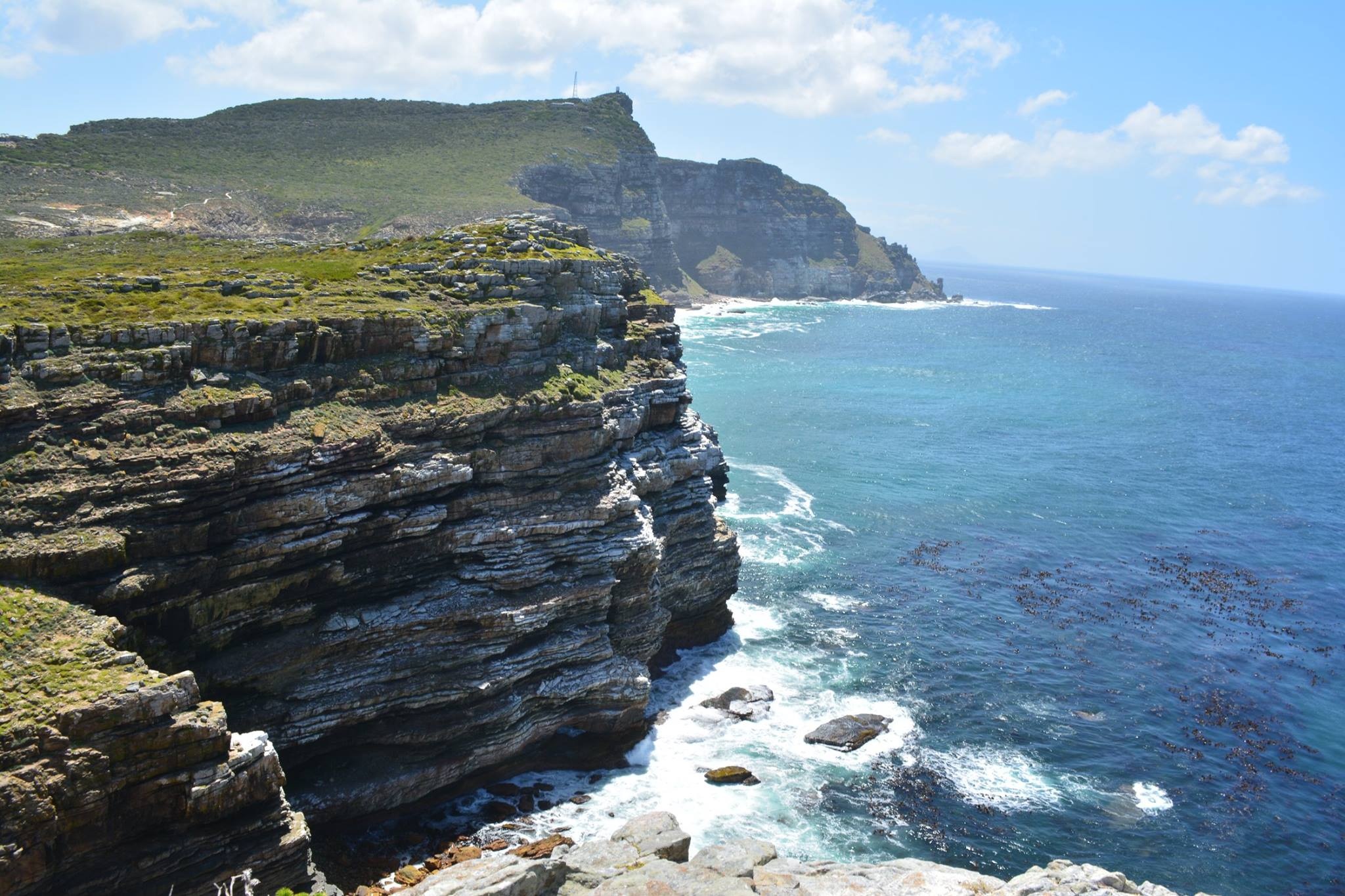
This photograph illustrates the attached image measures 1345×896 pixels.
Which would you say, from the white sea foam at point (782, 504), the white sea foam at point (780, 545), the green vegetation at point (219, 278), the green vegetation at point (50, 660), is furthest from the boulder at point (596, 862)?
the white sea foam at point (782, 504)

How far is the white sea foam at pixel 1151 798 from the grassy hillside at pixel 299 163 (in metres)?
87.9

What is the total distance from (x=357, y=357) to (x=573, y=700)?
17.8 metres

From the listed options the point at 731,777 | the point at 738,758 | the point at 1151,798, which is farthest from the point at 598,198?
the point at 1151,798

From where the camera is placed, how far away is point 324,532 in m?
33.4

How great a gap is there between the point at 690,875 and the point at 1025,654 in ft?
109

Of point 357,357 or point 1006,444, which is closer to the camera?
point 357,357

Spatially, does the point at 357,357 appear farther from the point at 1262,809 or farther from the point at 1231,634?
the point at 1231,634

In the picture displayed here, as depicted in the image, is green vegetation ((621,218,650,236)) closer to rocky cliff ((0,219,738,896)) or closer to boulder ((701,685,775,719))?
rocky cliff ((0,219,738,896))

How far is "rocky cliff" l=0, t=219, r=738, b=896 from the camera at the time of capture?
87.6 ft

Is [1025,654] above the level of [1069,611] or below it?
below

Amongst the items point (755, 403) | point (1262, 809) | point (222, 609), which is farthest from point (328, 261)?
point (755, 403)

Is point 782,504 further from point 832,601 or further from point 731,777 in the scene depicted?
point 731,777

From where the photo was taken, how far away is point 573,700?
39406 millimetres

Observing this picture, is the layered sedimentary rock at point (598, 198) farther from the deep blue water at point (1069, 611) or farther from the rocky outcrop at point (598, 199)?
the deep blue water at point (1069, 611)
